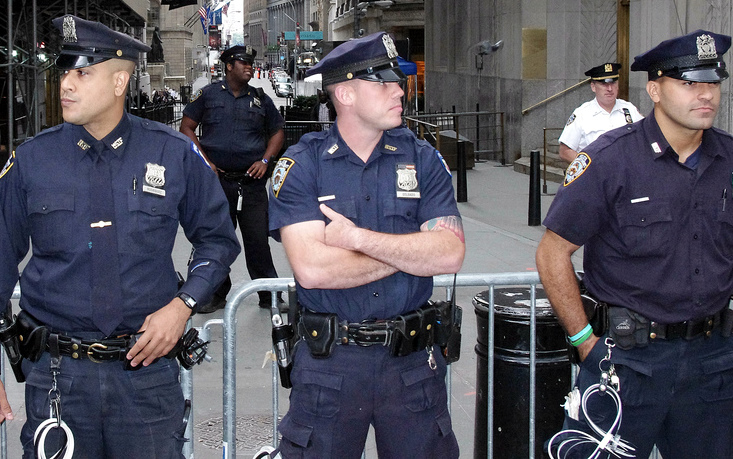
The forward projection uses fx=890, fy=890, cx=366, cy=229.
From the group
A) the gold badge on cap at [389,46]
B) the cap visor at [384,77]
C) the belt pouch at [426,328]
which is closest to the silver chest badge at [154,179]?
the cap visor at [384,77]

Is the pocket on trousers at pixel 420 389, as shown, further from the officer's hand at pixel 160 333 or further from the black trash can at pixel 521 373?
the black trash can at pixel 521 373

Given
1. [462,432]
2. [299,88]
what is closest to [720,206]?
[462,432]

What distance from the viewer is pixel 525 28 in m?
20.9

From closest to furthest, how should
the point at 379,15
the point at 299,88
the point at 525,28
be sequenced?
the point at 525,28
the point at 379,15
the point at 299,88

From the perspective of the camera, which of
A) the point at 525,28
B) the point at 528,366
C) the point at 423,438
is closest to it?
Result: the point at 423,438

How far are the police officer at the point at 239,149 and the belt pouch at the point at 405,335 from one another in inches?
191

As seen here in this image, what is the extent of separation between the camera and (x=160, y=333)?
3350 mm

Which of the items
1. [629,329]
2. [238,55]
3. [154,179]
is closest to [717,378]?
[629,329]

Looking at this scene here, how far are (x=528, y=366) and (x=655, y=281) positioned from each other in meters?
1.05

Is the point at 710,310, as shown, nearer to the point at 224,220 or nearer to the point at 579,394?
the point at 579,394

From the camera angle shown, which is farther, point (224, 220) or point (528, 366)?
point (528, 366)

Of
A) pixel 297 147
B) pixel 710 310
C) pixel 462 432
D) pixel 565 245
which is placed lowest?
pixel 462 432

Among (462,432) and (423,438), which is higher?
(423,438)

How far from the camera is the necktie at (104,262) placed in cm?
336
